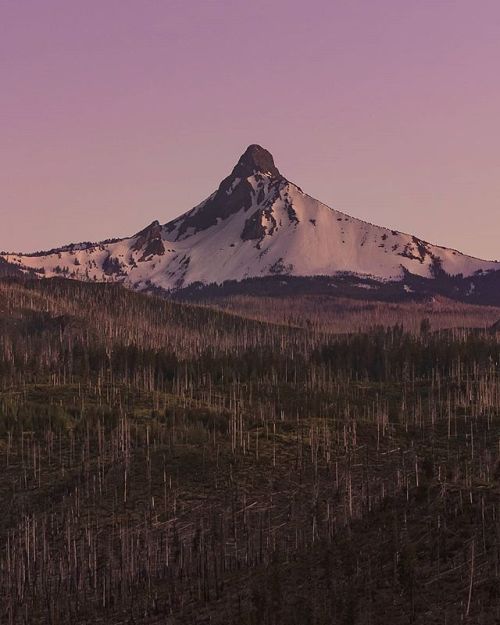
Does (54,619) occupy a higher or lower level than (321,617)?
lower

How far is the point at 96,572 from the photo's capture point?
96312mm

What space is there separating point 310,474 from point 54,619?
60170mm

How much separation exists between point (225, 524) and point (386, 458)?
143 feet

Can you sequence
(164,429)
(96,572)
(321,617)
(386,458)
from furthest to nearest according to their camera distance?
(164,429) → (386,458) → (96,572) → (321,617)

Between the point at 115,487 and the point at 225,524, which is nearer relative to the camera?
the point at 225,524

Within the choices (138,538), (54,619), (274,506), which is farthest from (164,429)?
(54,619)

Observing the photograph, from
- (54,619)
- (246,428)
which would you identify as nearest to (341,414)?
(246,428)

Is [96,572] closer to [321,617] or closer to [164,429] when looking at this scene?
[321,617]

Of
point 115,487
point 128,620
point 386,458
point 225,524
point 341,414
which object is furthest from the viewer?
point 341,414

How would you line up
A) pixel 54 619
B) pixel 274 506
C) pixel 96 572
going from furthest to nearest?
pixel 274 506, pixel 96 572, pixel 54 619

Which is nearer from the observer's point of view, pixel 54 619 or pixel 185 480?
pixel 54 619

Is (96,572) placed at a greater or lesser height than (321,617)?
lesser

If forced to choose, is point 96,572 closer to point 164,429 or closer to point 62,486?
point 62,486

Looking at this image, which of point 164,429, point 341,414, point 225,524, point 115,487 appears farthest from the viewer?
point 341,414
